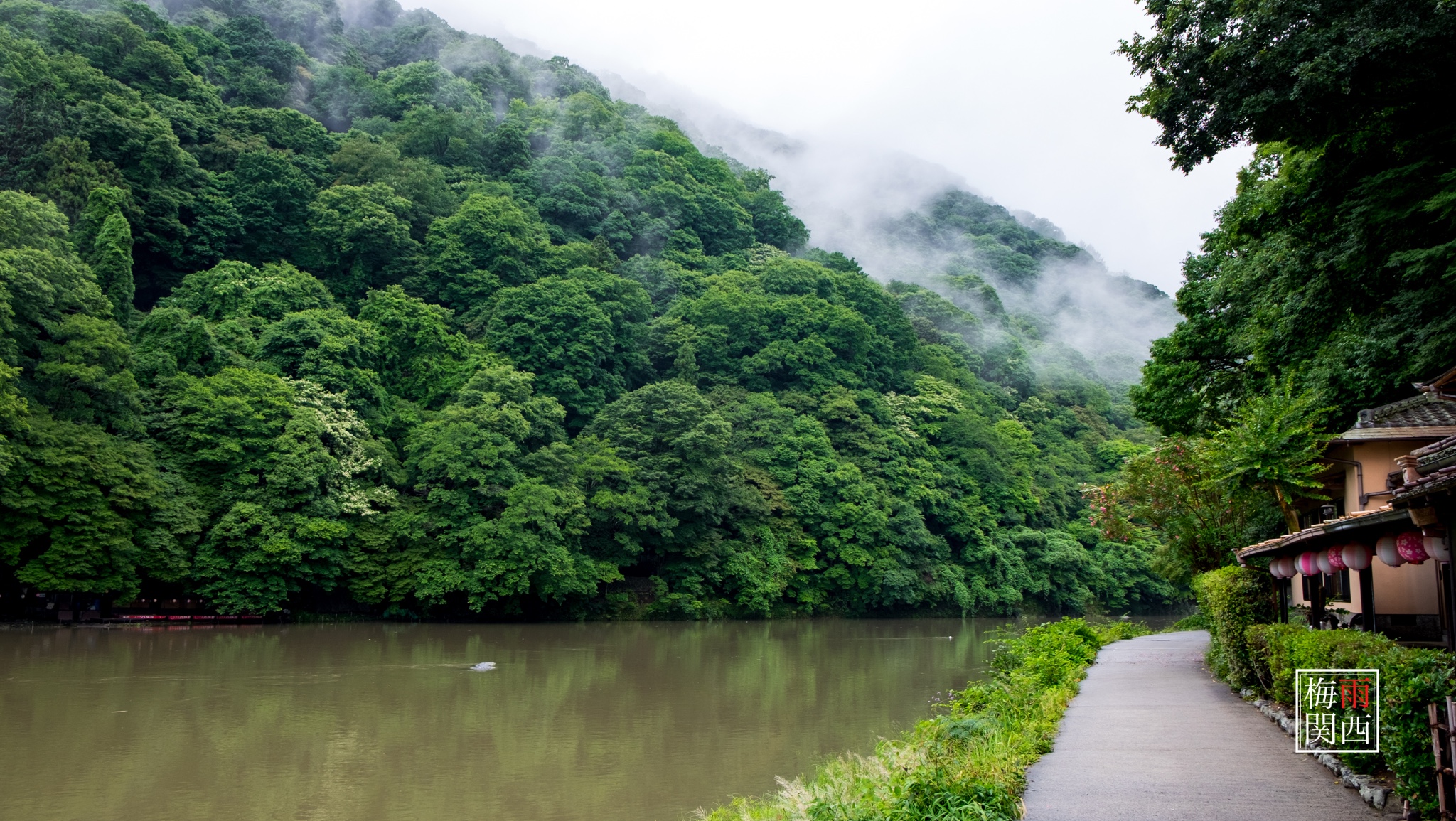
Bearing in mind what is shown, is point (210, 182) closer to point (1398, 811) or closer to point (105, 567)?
point (105, 567)

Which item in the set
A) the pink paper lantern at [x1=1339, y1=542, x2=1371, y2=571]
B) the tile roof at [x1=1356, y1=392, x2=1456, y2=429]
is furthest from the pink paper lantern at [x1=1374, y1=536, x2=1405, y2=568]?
the tile roof at [x1=1356, y1=392, x2=1456, y2=429]

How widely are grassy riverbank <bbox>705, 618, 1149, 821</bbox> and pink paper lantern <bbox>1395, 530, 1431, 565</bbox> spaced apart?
3.58 meters

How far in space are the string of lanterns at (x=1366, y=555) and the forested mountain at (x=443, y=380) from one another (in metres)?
22.6

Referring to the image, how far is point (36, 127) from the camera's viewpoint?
34000 millimetres

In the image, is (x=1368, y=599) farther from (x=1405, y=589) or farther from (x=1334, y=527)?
(x=1334, y=527)

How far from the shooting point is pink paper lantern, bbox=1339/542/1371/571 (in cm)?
1064

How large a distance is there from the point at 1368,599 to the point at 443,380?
30.5 m

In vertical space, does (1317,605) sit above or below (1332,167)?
below

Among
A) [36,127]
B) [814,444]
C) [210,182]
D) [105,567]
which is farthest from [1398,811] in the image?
[210,182]

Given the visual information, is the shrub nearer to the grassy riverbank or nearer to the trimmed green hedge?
the trimmed green hedge

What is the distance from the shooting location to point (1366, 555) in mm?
10742

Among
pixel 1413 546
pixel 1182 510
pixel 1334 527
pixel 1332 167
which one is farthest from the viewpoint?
pixel 1182 510

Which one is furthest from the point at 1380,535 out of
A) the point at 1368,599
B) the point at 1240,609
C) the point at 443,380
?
the point at 443,380

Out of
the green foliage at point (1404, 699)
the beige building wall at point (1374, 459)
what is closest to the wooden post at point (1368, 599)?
the beige building wall at point (1374, 459)
